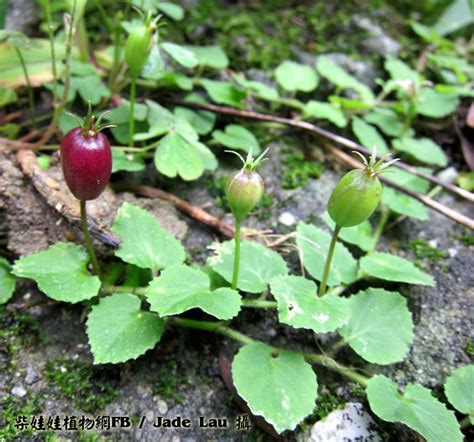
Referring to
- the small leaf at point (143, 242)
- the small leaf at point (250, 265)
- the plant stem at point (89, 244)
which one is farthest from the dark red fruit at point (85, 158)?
the small leaf at point (250, 265)

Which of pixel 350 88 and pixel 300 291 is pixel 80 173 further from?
pixel 350 88

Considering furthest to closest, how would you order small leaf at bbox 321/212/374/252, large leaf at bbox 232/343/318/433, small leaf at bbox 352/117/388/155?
small leaf at bbox 352/117/388/155
small leaf at bbox 321/212/374/252
large leaf at bbox 232/343/318/433

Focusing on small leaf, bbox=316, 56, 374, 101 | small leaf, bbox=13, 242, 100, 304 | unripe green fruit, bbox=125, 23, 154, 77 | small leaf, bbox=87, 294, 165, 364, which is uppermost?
unripe green fruit, bbox=125, 23, 154, 77

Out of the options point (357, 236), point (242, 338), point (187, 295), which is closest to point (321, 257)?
point (357, 236)

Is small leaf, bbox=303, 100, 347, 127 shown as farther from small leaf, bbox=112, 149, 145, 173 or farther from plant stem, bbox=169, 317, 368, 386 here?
plant stem, bbox=169, 317, 368, 386

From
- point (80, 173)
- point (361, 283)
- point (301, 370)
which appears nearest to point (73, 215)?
point (80, 173)

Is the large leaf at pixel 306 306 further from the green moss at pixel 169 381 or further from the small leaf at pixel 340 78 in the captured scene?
the small leaf at pixel 340 78

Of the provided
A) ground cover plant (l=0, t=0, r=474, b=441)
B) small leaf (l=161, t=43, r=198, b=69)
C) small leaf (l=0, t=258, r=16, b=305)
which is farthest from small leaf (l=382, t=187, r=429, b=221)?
small leaf (l=0, t=258, r=16, b=305)
